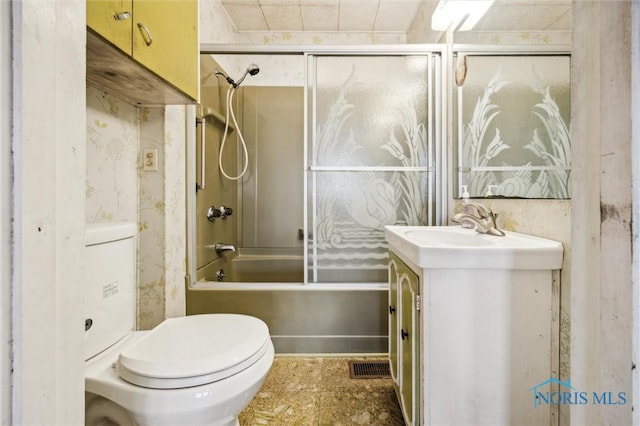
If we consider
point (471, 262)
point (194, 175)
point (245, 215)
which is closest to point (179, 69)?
point (194, 175)

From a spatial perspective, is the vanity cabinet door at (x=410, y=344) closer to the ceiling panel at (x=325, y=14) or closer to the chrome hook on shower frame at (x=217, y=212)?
the chrome hook on shower frame at (x=217, y=212)

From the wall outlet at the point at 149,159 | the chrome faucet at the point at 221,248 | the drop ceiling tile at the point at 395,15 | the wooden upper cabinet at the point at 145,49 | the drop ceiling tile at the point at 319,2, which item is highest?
the drop ceiling tile at the point at 319,2

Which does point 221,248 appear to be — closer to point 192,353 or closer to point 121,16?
point 192,353

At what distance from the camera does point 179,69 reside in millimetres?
1165

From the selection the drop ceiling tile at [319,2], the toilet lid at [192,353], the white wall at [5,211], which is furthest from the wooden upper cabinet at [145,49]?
the drop ceiling tile at [319,2]

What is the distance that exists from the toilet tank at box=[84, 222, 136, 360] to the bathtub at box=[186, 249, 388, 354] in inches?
25.4

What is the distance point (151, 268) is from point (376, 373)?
125 centimetres

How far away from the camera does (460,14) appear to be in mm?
1525

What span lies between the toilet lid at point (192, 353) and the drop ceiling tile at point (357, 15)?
236 cm

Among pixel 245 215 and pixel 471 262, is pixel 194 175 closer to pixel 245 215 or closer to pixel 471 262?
pixel 245 215

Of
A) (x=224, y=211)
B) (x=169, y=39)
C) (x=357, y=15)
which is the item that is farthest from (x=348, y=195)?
(x=357, y=15)

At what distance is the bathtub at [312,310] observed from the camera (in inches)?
68.6

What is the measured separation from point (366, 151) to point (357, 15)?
1.40 meters

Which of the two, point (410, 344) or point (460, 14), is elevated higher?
point (460, 14)
